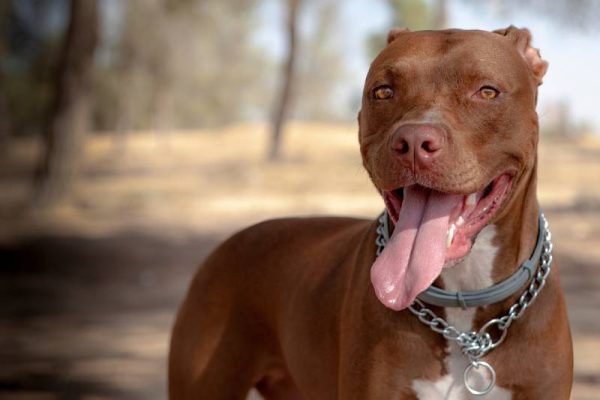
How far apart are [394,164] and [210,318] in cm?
136

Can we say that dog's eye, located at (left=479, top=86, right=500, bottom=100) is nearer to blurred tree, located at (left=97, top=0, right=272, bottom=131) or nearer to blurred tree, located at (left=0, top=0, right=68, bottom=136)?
blurred tree, located at (left=0, top=0, right=68, bottom=136)

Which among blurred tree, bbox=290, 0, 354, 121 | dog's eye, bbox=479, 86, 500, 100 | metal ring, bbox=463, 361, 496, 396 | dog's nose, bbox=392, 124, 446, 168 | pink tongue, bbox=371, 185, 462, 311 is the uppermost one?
dog's eye, bbox=479, 86, 500, 100

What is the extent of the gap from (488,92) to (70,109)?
14.3 meters

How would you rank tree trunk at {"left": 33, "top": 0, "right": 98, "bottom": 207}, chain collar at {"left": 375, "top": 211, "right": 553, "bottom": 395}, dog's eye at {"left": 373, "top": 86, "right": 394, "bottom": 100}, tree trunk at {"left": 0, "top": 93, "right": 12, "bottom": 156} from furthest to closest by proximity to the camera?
tree trunk at {"left": 0, "top": 93, "right": 12, "bottom": 156} < tree trunk at {"left": 33, "top": 0, "right": 98, "bottom": 207} < dog's eye at {"left": 373, "top": 86, "right": 394, "bottom": 100} < chain collar at {"left": 375, "top": 211, "right": 553, "bottom": 395}

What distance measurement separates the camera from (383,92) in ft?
10.6

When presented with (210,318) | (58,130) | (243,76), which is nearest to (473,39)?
(210,318)

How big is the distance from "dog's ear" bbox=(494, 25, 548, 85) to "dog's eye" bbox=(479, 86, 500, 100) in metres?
0.31

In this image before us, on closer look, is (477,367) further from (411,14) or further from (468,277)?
(411,14)

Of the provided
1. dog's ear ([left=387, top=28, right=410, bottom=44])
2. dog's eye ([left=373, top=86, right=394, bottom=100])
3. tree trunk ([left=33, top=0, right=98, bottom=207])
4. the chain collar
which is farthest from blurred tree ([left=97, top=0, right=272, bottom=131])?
the chain collar

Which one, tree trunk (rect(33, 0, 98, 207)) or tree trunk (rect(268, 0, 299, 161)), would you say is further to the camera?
tree trunk (rect(268, 0, 299, 161))

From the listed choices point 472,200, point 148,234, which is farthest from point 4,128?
point 472,200

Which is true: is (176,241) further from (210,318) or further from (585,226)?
(210,318)

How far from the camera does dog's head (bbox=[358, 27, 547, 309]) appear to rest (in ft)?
9.64

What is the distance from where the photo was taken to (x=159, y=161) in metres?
28.8
